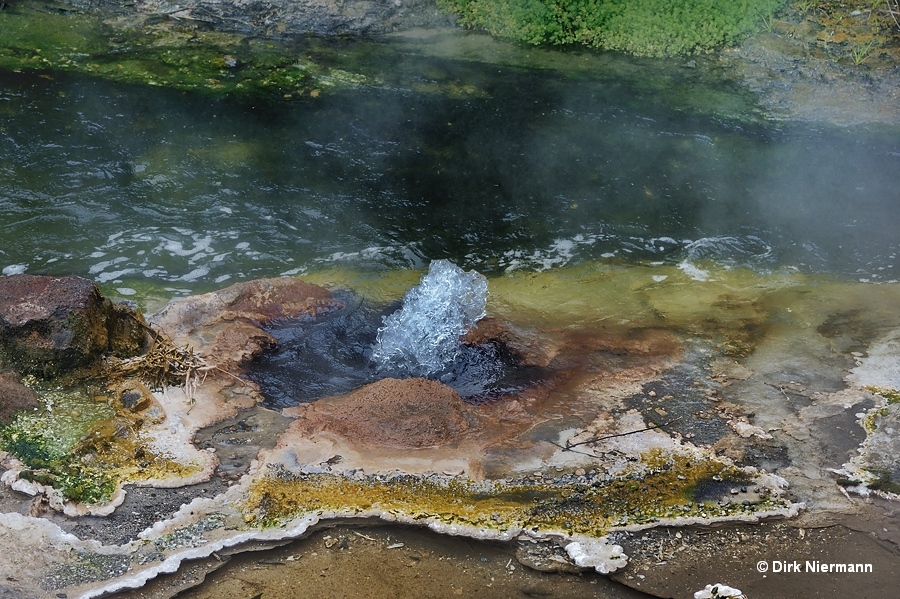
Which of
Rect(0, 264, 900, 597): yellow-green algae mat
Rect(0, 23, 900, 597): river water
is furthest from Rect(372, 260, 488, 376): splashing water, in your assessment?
Rect(0, 264, 900, 597): yellow-green algae mat

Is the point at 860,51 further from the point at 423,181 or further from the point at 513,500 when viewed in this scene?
the point at 513,500

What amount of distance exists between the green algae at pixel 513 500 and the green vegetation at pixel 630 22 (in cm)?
735

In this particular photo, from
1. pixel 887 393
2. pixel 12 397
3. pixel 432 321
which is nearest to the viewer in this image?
pixel 12 397

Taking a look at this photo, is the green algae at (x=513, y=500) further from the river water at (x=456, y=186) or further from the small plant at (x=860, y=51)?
the small plant at (x=860, y=51)

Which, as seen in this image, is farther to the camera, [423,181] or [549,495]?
[423,181]

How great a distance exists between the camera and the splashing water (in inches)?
220

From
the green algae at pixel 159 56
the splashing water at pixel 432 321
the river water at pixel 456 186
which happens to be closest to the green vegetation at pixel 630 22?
the river water at pixel 456 186

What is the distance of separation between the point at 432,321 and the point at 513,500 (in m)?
1.93

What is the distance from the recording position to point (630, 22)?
Result: 10547 millimetres

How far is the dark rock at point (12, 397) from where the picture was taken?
4.51m

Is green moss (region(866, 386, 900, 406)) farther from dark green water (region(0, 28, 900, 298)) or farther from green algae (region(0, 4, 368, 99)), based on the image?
green algae (region(0, 4, 368, 99))

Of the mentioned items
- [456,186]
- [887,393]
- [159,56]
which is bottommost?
[887,393]

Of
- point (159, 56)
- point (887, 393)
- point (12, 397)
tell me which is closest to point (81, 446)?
point (12, 397)

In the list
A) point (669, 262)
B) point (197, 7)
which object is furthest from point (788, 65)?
point (197, 7)
